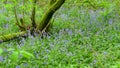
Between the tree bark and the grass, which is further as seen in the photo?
the tree bark

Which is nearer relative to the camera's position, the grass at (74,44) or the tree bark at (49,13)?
the grass at (74,44)

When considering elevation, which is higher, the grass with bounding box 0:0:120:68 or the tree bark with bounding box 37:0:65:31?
the tree bark with bounding box 37:0:65:31

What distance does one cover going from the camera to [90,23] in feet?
24.3

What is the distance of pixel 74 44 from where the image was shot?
5.76 meters

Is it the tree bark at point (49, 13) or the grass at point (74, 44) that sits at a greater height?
the tree bark at point (49, 13)

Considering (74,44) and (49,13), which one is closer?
(74,44)

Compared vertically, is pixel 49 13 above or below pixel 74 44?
above

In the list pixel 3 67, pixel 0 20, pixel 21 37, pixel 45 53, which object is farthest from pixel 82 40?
pixel 0 20

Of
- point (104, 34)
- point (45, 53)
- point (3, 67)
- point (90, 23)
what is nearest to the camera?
point (3, 67)

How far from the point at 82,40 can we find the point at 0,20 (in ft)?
11.2

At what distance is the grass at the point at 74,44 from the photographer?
477 centimetres

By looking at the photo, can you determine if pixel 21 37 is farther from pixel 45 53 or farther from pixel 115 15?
pixel 115 15

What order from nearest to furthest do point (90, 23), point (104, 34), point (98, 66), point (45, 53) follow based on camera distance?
point (98, 66), point (45, 53), point (104, 34), point (90, 23)

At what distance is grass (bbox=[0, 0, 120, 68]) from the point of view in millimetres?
4773
